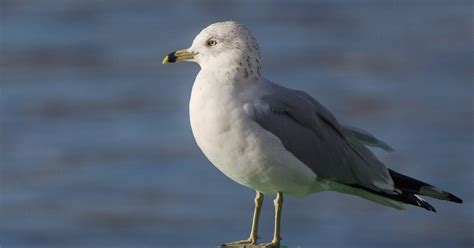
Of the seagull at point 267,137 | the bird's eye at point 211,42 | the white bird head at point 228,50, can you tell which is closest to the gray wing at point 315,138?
the seagull at point 267,137

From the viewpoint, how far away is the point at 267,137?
6387mm

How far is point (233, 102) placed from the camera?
632cm

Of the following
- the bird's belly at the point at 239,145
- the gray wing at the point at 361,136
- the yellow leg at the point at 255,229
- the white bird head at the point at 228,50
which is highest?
the white bird head at the point at 228,50

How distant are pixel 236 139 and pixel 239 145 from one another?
0.10ft

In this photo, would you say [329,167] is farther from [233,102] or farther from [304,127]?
[233,102]

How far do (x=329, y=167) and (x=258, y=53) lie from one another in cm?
64

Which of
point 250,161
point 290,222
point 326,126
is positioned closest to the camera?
point 250,161

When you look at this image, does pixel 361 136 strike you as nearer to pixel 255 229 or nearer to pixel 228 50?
pixel 255 229

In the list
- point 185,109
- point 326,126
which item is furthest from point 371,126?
point 326,126

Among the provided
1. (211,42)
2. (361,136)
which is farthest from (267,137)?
(361,136)

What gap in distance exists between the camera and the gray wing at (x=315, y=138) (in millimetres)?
6469

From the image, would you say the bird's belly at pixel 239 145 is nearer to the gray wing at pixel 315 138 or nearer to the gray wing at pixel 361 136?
the gray wing at pixel 315 138

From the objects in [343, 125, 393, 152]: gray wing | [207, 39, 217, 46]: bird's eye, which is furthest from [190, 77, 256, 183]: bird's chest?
[343, 125, 393, 152]: gray wing

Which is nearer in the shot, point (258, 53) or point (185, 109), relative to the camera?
point (258, 53)
